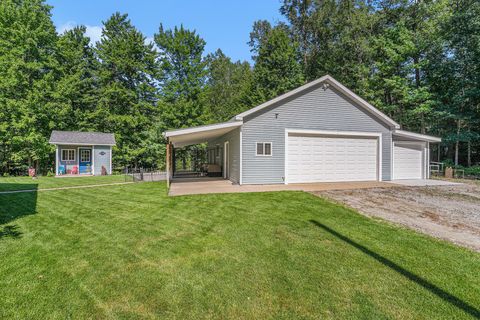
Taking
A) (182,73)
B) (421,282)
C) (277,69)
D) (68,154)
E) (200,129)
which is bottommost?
(421,282)

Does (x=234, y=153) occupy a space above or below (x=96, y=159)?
above

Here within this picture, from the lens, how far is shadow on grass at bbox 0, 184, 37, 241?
4.94 meters

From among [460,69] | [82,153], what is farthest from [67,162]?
[460,69]

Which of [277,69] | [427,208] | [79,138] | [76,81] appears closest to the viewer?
[427,208]

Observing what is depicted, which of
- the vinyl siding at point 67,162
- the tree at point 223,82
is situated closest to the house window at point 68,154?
the vinyl siding at point 67,162

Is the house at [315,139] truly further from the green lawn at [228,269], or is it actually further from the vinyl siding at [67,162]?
the vinyl siding at [67,162]

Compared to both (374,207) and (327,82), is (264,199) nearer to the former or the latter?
(374,207)

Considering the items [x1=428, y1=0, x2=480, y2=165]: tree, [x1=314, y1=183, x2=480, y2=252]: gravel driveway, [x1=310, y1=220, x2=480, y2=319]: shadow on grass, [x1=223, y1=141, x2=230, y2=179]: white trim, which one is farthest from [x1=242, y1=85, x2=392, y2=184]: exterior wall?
[x1=428, y1=0, x2=480, y2=165]: tree

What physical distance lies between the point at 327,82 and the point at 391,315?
11.4 m

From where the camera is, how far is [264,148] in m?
11.4

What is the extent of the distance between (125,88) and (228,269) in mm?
24906

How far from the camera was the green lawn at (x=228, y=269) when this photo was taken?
2.64m

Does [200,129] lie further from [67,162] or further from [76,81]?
[76,81]

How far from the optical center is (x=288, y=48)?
26.5m
